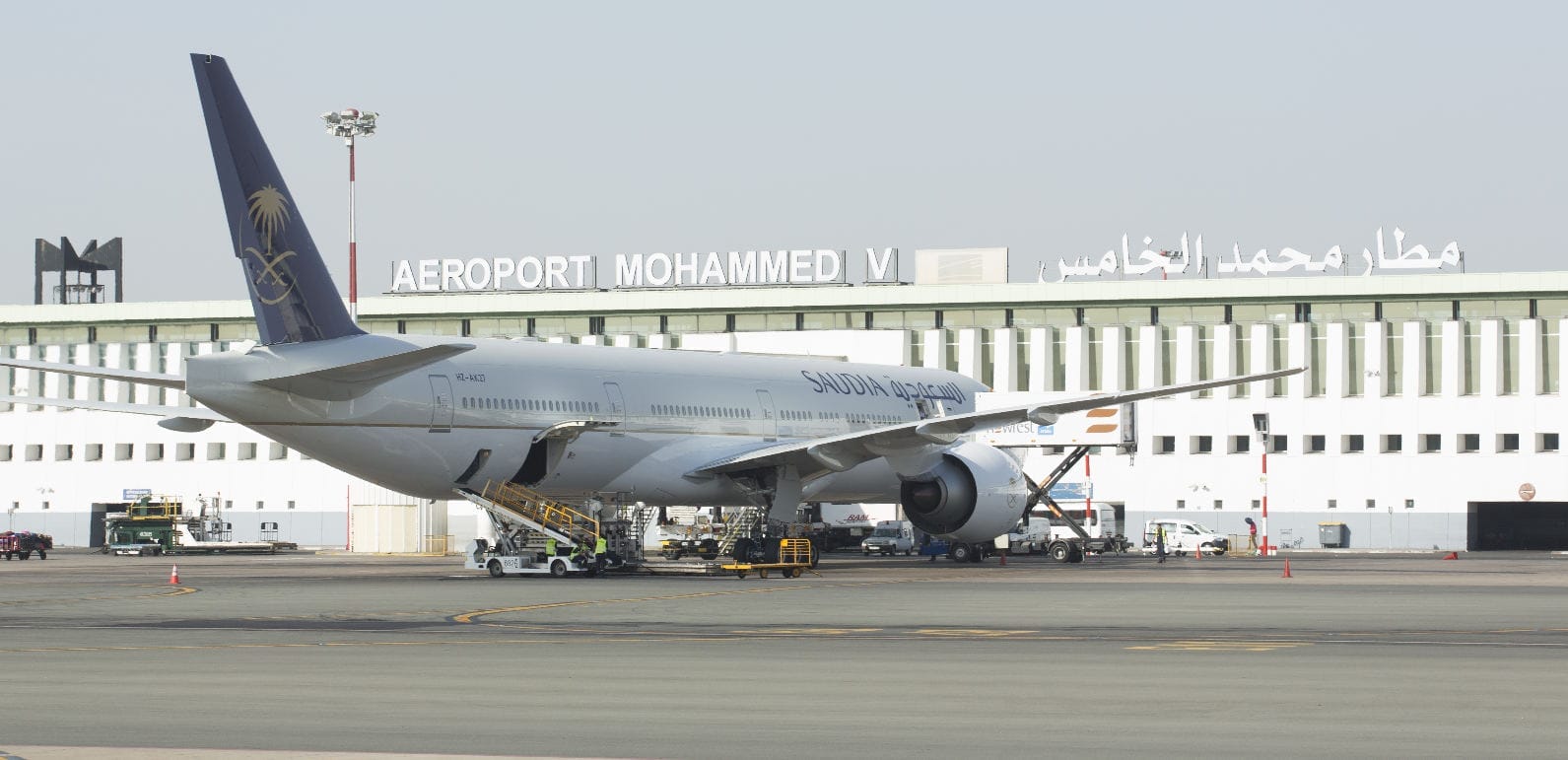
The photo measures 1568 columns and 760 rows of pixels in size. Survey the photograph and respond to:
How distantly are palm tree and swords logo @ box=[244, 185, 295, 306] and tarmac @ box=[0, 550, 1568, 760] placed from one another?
5967 mm

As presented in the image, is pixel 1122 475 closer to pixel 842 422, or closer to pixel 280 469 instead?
pixel 842 422

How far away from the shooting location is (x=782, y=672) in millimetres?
18281

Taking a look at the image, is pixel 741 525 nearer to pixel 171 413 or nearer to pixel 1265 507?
pixel 171 413

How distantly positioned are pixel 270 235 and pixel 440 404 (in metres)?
5.41

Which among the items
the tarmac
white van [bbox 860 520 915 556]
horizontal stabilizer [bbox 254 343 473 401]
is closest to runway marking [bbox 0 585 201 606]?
the tarmac

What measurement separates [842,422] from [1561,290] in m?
35.6

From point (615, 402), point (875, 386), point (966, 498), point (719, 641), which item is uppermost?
point (875, 386)

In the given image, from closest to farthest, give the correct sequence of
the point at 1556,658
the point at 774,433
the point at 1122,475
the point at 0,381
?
the point at 1556,658 → the point at 774,433 → the point at 1122,475 → the point at 0,381

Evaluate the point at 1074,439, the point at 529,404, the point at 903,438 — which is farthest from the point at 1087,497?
the point at 529,404

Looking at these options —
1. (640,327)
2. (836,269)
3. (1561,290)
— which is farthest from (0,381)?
(1561,290)

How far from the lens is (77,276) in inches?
3713

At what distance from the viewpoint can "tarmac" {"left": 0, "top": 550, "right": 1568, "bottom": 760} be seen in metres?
13.5

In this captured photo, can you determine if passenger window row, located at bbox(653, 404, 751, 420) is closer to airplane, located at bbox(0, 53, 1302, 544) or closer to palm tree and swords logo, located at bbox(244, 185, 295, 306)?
airplane, located at bbox(0, 53, 1302, 544)

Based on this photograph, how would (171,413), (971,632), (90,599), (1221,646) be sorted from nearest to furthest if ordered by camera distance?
(1221,646)
(971,632)
(90,599)
(171,413)
